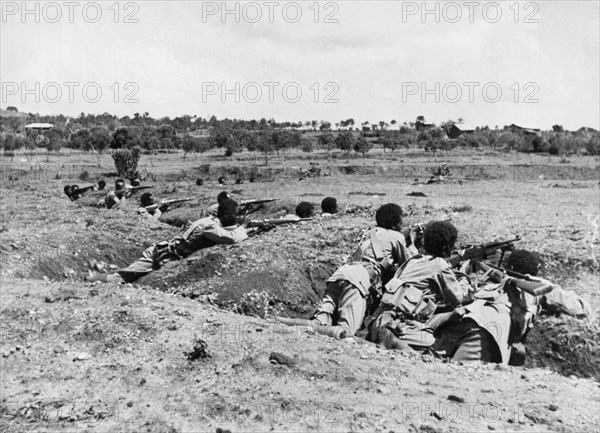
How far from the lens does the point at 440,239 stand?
6.75m

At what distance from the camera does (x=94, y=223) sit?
Result: 12.3m

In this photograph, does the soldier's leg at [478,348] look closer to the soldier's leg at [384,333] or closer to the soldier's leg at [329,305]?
the soldier's leg at [384,333]

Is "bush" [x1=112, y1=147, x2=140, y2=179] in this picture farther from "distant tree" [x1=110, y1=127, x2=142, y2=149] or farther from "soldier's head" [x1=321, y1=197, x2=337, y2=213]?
"soldier's head" [x1=321, y1=197, x2=337, y2=213]

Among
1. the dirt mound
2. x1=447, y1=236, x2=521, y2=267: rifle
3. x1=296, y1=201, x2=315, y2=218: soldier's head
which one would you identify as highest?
x1=296, y1=201, x2=315, y2=218: soldier's head

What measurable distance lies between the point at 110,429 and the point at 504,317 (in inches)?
137

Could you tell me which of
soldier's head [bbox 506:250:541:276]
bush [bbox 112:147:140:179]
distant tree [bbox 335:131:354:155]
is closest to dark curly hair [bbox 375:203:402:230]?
soldier's head [bbox 506:250:541:276]

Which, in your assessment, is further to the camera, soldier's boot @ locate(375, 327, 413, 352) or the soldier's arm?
the soldier's arm

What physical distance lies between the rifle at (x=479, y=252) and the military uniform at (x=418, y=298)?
0.76 metres

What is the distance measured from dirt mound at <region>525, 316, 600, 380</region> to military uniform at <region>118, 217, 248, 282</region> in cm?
450

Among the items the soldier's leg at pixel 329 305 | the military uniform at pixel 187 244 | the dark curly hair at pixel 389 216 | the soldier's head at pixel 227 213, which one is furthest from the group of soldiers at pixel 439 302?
the soldier's head at pixel 227 213

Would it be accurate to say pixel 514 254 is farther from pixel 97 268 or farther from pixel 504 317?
pixel 97 268

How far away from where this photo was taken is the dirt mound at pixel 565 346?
19.7ft

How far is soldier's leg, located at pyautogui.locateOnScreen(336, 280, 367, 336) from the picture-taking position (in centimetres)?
672

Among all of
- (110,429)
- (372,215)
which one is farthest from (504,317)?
(372,215)
